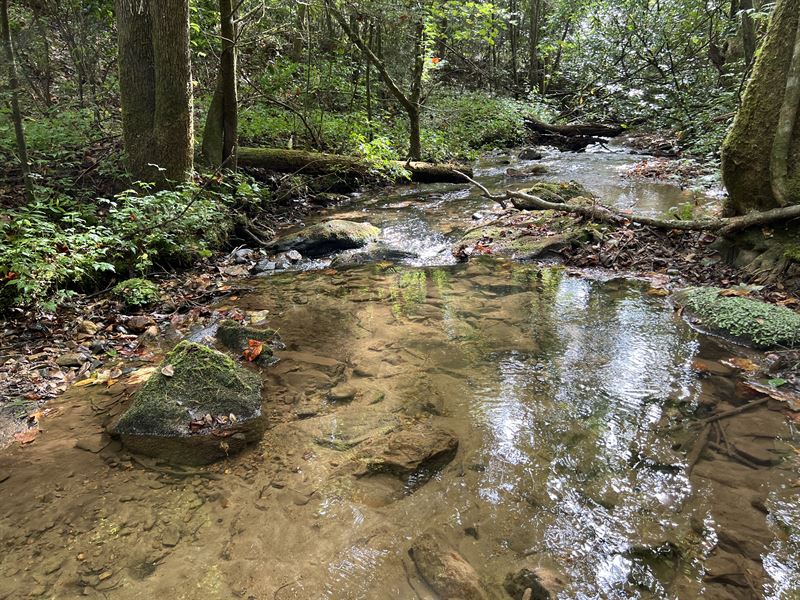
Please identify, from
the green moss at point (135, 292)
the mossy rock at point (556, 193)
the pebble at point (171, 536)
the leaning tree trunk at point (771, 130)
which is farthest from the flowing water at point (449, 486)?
the mossy rock at point (556, 193)

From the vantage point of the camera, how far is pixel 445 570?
253 cm

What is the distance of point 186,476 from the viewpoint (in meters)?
3.23

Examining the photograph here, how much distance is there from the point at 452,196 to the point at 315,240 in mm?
Answer: 4713

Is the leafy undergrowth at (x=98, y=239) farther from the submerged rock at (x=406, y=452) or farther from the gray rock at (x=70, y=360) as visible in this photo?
the submerged rock at (x=406, y=452)

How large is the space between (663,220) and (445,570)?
6400mm

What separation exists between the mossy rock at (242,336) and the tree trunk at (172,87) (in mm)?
3198

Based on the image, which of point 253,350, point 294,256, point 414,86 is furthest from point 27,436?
point 414,86

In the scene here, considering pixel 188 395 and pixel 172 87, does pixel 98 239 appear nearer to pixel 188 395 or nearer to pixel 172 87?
pixel 188 395

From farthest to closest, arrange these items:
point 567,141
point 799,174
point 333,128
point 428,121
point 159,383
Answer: point 567,141, point 428,121, point 333,128, point 799,174, point 159,383

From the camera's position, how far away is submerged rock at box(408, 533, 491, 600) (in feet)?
7.91

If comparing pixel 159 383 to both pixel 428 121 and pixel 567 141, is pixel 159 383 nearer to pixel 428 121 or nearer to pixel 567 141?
pixel 428 121

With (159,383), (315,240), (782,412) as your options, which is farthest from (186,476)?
(315,240)

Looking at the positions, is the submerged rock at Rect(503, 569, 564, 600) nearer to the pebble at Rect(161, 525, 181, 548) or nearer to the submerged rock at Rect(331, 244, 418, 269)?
the pebble at Rect(161, 525, 181, 548)

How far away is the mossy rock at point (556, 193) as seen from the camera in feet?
30.5
